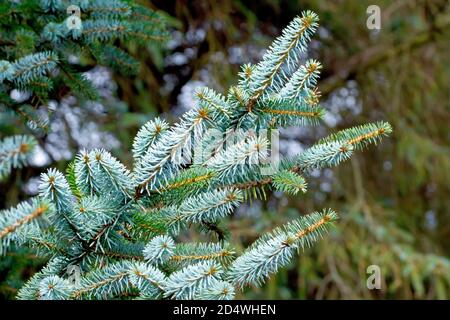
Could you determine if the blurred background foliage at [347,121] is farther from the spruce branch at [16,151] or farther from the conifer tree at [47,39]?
the spruce branch at [16,151]

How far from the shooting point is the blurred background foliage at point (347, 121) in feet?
8.92

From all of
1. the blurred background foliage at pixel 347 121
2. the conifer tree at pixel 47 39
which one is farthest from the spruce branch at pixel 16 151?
the blurred background foliage at pixel 347 121

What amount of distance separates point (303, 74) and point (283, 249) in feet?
1.00

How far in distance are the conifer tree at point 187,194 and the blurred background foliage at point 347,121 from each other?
1.51 m

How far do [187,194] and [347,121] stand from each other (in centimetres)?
237

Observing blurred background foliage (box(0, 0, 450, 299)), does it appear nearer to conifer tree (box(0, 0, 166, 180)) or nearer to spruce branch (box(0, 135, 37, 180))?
conifer tree (box(0, 0, 166, 180))

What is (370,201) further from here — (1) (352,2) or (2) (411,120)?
(1) (352,2)

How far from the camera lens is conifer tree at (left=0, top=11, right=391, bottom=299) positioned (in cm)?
93

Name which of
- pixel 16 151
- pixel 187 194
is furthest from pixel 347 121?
pixel 16 151

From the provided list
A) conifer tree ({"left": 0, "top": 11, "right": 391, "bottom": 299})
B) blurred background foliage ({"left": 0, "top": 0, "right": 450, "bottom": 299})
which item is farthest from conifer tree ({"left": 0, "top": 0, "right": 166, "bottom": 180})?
blurred background foliage ({"left": 0, "top": 0, "right": 450, "bottom": 299})

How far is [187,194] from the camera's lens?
1.03m

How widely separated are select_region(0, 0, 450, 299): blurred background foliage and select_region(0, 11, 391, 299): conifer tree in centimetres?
151

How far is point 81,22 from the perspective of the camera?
143cm
